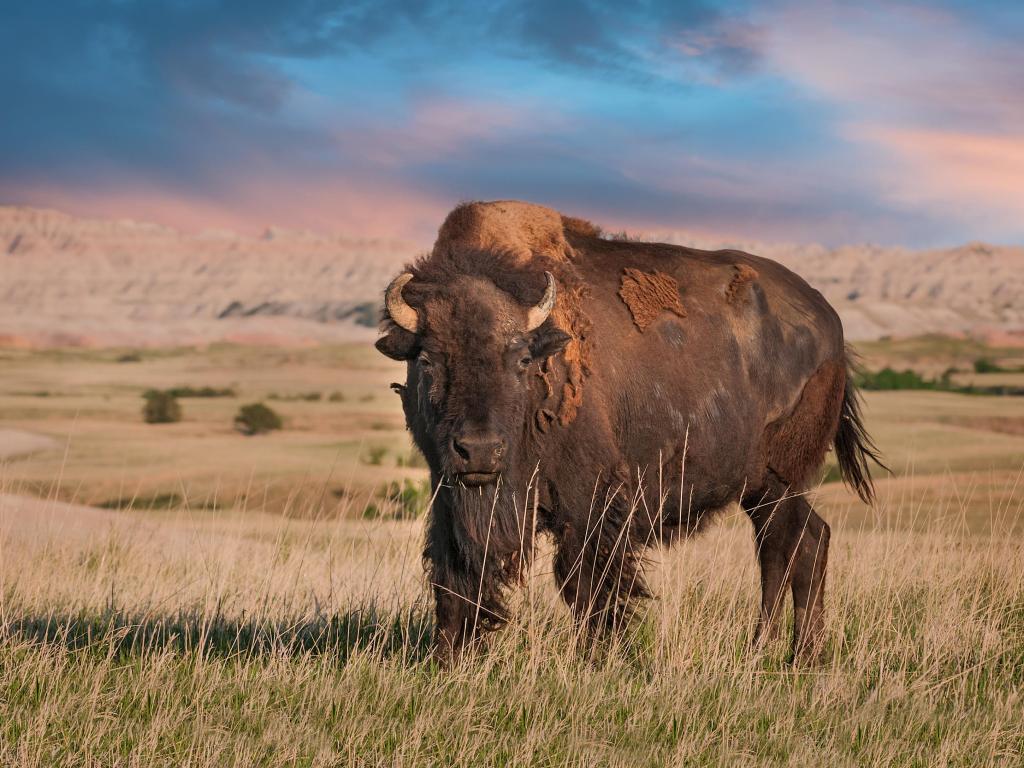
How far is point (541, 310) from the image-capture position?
611cm

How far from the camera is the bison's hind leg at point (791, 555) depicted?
25.9 ft

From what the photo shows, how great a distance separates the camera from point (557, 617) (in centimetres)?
700

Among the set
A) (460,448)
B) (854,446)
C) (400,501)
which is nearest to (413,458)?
(400,501)

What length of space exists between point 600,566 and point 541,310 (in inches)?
65.0

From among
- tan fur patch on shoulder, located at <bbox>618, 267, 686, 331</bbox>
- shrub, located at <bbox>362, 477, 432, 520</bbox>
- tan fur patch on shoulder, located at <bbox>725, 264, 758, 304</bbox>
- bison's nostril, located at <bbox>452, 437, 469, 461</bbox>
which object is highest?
tan fur patch on shoulder, located at <bbox>725, 264, 758, 304</bbox>

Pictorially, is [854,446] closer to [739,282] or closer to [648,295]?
[739,282]

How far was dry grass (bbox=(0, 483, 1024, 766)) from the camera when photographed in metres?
4.95

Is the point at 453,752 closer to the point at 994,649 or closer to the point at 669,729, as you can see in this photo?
the point at 669,729

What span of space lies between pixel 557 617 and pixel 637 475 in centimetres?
108

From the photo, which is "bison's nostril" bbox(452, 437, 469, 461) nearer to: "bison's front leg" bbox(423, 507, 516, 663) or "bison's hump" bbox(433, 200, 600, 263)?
"bison's front leg" bbox(423, 507, 516, 663)

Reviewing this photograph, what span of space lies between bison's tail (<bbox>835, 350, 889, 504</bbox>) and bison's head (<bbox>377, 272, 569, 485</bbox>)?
390 centimetres

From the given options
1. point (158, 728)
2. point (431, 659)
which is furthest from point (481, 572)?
point (158, 728)

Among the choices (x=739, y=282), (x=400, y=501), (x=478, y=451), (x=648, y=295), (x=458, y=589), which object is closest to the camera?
(x=478, y=451)

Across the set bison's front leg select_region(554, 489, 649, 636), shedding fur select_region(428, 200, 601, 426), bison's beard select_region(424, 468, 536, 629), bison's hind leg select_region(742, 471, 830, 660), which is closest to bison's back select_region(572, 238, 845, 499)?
shedding fur select_region(428, 200, 601, 426)
